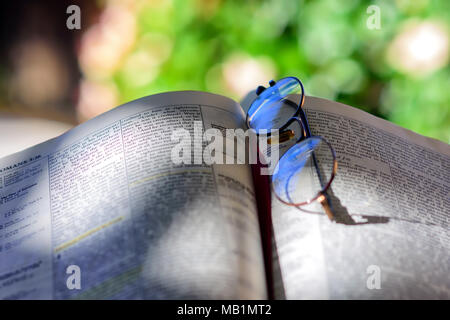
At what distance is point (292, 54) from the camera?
0.88 meters

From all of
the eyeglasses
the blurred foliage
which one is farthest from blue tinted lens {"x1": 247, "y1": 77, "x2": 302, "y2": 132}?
the blurred foliage

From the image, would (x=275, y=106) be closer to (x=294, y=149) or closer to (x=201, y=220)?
(x=294, y=149)

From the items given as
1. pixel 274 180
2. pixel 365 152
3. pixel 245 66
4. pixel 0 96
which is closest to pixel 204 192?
pixel 274 180

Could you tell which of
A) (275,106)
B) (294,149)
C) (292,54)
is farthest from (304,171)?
(292,54)

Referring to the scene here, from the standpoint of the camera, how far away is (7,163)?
0.68m

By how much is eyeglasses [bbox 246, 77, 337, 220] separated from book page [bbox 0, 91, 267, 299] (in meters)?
0.04

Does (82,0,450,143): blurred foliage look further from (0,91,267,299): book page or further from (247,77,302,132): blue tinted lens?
(0,91,267,299): book page

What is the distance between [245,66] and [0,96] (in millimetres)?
534

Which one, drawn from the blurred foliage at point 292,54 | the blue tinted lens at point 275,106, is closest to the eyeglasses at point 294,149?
the blue tinted lens at point 275,106

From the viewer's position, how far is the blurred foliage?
32.4 inches

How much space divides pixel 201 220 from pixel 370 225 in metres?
0.20

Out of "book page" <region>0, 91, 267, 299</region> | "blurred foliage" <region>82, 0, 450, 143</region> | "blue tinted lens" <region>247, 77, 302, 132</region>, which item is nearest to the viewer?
"book page" <region>0, 91, 267, 299</region>

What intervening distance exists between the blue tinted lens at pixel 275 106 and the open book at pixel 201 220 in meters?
0.04

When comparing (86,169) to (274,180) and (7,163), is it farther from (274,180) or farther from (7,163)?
(274,180)
